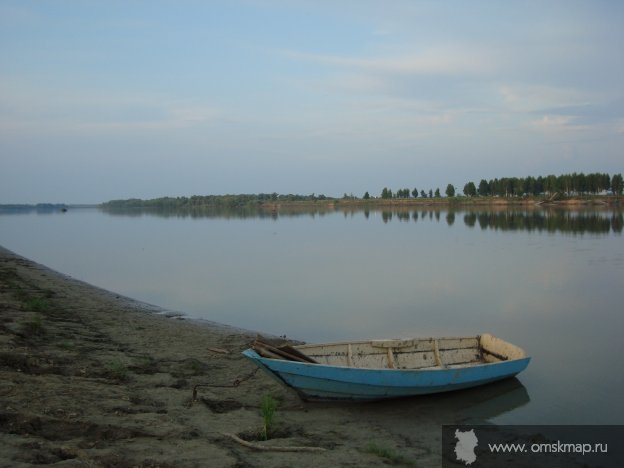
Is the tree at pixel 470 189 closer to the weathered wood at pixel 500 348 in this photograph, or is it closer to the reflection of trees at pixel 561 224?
the reflection of trees at pixel 561 224

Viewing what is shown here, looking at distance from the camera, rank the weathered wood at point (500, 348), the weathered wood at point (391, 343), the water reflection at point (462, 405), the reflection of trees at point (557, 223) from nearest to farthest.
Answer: the water reflection at point (462, 405) → the weathered wood at point (391, 343) → the weathered wood at point (500, 348) → the reflection of trees at point (557, 223)

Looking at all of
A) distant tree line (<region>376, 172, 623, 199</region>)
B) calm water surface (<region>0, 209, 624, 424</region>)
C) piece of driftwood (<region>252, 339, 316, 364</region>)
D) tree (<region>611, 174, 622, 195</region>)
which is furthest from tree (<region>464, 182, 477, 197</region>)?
piece of driftwood (<region>252, 339, 316, 364</region>)

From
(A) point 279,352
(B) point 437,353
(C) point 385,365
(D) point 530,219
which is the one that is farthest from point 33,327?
(D) point 530,219

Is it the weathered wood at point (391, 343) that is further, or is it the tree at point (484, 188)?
the tree at point (484, 188)

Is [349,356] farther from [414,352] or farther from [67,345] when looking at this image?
[67,345]

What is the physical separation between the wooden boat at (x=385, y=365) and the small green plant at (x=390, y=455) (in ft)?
5.19

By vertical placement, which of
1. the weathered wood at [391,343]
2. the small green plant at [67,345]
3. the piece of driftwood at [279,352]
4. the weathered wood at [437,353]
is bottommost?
the weathered wood at [437,353]

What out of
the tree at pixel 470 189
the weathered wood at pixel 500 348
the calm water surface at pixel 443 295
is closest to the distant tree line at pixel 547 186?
the tree at pixel 470 189

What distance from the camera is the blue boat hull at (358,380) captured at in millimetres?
7902

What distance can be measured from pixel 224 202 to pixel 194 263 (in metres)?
150

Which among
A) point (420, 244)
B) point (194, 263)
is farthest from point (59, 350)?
point (420, 244)

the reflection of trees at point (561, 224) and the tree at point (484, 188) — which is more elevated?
the tree at point (484, 188)

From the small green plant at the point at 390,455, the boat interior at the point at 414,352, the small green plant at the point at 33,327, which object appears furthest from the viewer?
the small green plant at the point at 33,327

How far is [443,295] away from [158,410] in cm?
1445
